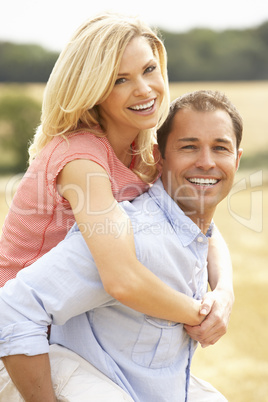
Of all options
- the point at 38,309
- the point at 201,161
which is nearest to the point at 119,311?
the point at 38,309

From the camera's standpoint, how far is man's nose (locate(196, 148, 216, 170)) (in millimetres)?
2412

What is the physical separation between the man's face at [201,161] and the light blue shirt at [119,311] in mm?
105

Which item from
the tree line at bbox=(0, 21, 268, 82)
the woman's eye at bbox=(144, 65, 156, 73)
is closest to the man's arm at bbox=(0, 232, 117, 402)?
the woman's eye at bbox=(144, 65, 156, 73)

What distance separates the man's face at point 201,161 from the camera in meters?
2.43

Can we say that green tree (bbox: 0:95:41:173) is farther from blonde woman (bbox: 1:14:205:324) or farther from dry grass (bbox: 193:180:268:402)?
blonde woman (bbox: 1:14:205:324)

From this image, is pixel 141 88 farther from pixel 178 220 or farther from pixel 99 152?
pixel 178 220

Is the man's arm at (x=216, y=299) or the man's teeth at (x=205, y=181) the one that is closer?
the man's arm at (x=216, y=299)

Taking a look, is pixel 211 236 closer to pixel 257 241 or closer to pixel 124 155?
pixel 124 155

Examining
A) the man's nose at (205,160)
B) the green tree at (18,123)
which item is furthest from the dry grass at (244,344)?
the green tree at (18,123)

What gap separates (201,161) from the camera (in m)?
2.42

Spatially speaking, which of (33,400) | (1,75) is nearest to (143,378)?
(33,400)

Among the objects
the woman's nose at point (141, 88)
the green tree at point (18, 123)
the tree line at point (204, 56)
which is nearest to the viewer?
the woman's nose at point (141, 88)

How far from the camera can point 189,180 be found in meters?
2.46

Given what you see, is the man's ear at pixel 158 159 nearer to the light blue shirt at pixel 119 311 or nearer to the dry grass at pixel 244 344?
the light blue shirt at pixel 119 311
